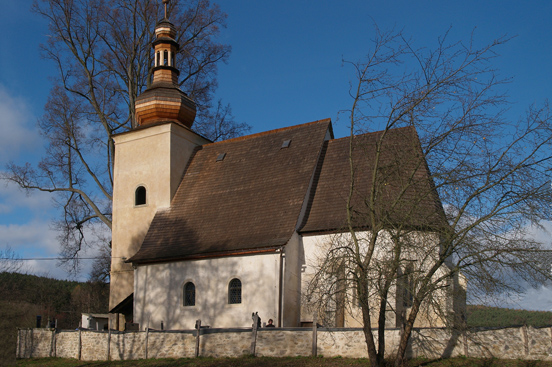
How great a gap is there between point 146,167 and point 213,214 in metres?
4.41

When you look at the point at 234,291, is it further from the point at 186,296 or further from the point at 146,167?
the point at 146,167

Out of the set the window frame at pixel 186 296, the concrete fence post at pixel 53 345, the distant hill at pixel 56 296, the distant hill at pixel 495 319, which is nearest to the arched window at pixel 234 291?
the window frame at pixel 186 296

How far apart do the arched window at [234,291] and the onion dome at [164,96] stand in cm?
824

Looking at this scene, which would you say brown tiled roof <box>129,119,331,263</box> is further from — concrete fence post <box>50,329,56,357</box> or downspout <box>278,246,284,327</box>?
concrete fence post <box>50,329,56,357</box>

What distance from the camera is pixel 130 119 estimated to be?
28469mm

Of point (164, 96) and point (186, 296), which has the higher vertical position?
point (164, 96)

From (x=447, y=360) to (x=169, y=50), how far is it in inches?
704

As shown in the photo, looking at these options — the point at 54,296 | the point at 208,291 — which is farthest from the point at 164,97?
the point at 54,296

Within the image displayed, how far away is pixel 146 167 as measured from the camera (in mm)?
23500

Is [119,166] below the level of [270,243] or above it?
above

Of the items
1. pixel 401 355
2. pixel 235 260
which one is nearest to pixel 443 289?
pixel 401 355

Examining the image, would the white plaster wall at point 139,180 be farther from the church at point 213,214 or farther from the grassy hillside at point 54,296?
the grassy hillside at point 54,296

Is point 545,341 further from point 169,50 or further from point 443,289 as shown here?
point 169,50

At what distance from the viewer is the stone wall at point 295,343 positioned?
1323 cm
